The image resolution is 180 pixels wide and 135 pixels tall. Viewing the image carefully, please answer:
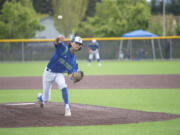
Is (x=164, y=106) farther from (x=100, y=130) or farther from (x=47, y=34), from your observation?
(x=47, y=34)

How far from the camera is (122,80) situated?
15.8m

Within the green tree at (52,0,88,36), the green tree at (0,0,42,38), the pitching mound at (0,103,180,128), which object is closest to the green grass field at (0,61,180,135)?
the pitching mound at (0,103,180,128)

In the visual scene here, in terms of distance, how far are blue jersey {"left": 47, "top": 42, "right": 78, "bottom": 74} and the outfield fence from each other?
26.3 metres

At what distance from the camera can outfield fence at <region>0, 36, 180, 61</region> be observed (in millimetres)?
34344

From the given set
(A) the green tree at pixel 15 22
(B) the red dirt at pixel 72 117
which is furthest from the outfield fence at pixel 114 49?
(B) the red dirt at pixel 72 117

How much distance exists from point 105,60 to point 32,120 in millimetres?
29016

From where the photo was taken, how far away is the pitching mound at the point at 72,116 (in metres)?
6.79

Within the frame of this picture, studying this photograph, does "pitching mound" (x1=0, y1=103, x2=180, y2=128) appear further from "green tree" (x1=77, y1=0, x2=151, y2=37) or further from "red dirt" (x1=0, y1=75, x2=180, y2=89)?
"green tree" (x1=77, y1=0, x2=151, y2=37)

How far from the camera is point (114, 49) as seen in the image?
1393 inches

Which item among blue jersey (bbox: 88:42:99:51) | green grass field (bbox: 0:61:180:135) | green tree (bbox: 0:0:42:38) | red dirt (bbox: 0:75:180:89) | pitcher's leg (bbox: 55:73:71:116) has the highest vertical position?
green tree (bbox: 0:0:42:38)

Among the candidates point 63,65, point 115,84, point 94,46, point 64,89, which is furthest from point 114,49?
point 64,89

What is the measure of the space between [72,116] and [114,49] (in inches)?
1114

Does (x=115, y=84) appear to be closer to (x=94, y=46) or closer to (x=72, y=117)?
(x=72, y=117)

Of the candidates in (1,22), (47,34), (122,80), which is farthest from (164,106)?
(47,34)
